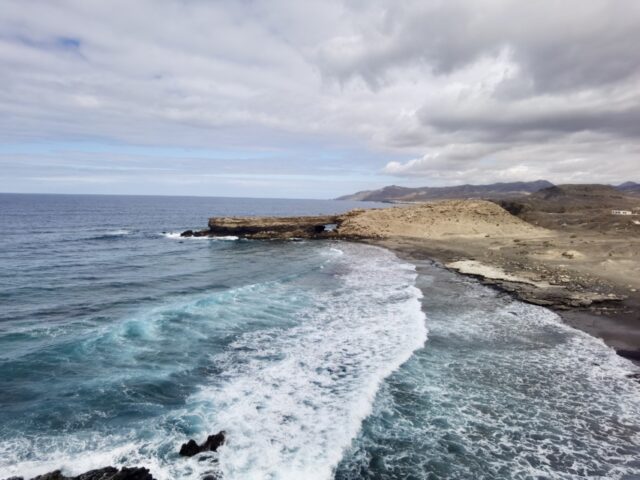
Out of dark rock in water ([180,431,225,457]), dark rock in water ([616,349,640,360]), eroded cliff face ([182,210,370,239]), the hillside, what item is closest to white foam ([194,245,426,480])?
dark rock in water ([180,431,225,457])

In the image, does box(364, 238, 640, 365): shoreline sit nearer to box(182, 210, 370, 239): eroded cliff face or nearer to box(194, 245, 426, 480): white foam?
box(194, 245, 426, 480): white foam

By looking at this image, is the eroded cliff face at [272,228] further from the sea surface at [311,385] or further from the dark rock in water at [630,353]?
the dark rock in water at [630,353]

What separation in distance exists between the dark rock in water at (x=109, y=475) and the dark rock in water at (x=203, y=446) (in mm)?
1100

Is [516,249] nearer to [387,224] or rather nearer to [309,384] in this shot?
[387,224]

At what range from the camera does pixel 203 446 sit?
35.8ft

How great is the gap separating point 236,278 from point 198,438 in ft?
74.1

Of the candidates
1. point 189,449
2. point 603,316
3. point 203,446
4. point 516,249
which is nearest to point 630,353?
point 603,316

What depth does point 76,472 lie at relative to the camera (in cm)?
981

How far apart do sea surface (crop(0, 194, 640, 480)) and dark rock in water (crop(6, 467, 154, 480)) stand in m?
0.48

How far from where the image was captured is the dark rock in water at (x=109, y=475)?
9.14m

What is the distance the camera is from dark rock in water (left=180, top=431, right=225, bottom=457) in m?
10.6

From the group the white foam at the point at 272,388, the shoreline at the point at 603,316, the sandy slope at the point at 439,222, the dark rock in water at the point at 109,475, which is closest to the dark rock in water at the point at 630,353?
the shoreline at the point at 603,316

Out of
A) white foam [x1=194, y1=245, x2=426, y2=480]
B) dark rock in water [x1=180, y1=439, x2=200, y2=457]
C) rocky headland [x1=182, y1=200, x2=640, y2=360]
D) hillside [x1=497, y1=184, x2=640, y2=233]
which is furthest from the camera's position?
hillside [x1=497, y1=184, x2=640, y2=233]

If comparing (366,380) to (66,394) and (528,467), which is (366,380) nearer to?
(528,467)
